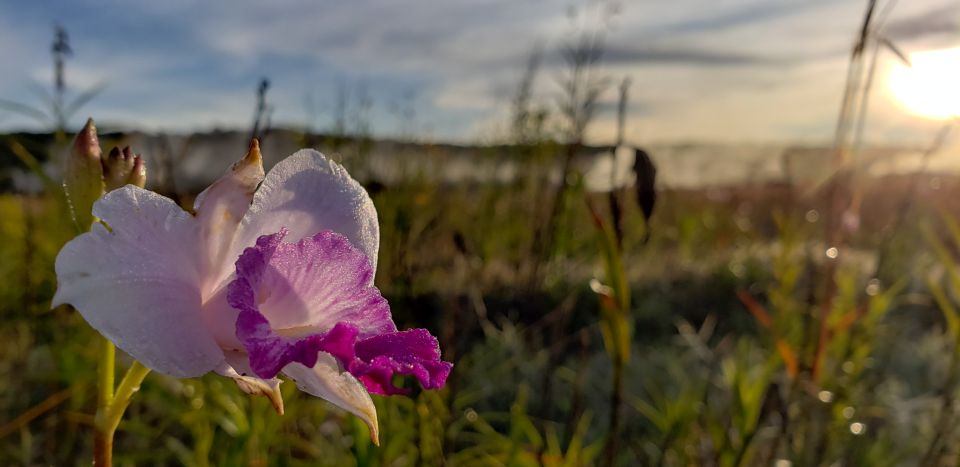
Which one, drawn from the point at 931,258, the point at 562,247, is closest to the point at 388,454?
the point at 562,247

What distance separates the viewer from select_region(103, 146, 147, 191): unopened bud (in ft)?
2.35

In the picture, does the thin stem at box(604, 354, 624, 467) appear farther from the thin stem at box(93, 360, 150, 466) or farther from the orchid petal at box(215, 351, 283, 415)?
the thin stem at box(93, 360, 150, 466)

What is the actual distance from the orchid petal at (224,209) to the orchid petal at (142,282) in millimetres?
18

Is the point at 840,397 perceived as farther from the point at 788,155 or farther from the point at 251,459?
the point at 251,459

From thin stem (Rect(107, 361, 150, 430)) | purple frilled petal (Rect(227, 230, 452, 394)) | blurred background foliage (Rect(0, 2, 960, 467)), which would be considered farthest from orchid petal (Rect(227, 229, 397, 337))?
blurred background foliage (Rect(0, 2, 960, 467))

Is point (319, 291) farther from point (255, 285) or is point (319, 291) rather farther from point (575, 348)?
point (575, 348)

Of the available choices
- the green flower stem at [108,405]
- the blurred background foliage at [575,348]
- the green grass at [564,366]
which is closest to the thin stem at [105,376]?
the green flower stem at [108,405]

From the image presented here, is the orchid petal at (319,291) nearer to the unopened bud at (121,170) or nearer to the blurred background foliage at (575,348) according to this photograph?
the unopened bud at (121,170)

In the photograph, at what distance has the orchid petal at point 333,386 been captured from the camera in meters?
0.73

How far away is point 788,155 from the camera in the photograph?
177 cm

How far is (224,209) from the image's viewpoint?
74 centimetres

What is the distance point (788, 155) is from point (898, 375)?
2591 mm

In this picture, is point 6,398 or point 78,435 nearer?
point 78,435

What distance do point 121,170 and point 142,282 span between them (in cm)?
12
